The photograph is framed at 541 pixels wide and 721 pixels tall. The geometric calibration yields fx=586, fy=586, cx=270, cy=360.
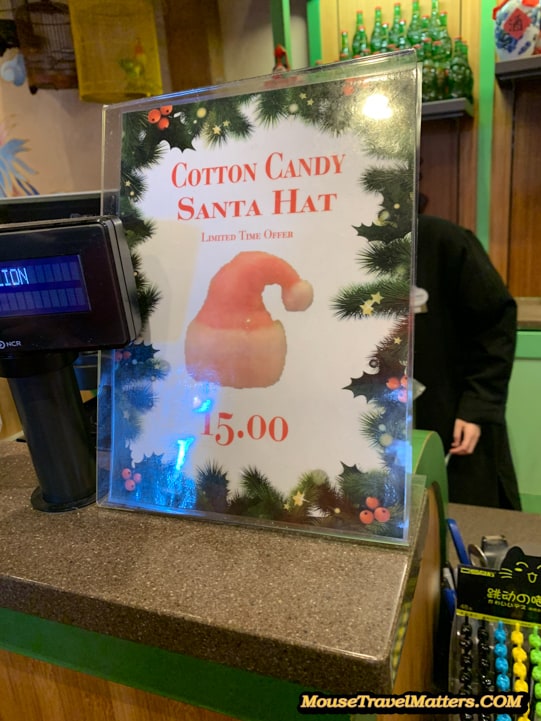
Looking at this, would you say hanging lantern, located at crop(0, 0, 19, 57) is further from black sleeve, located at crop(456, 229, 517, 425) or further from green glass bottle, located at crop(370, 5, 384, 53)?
black sleeve, located at crop(456, 229, 517, 425)

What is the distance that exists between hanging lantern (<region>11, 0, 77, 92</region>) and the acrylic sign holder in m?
1.89

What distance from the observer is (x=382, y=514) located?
56cm

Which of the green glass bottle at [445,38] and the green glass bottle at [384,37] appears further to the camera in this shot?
the green glass bottle at [384,37]

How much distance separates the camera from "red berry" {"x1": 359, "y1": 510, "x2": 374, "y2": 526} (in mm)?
564

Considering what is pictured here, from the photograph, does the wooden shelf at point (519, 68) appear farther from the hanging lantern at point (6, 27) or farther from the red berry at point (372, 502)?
the red berry at point (372, 502)

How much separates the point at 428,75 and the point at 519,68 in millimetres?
359

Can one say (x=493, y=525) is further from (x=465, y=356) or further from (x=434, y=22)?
(x=434, y=22)

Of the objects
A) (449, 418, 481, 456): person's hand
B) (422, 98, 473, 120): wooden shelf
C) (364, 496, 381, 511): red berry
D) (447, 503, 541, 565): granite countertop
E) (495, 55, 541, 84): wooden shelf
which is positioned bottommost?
(449, 418, 481, 456): person's hand

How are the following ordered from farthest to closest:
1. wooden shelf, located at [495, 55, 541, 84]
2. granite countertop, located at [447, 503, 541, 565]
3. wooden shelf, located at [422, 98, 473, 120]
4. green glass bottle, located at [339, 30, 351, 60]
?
green glass bottle, located at [339, 30, 351, 60]
wooden shelf, located at [422, 98, 473, 120]
wooden shelf, located at [495, 55, 541, 84]
granite countertop, located at [447, 503, 541, 565]

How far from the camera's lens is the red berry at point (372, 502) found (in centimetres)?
56

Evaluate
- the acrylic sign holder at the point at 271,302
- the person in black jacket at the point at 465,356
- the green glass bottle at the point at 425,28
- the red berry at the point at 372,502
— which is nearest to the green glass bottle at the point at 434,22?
the green glass bottle at the point at 425,28

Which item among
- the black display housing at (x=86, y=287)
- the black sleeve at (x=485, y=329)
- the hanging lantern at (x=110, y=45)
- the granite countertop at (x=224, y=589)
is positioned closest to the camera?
the granite countertop at (x=224, y=589)
